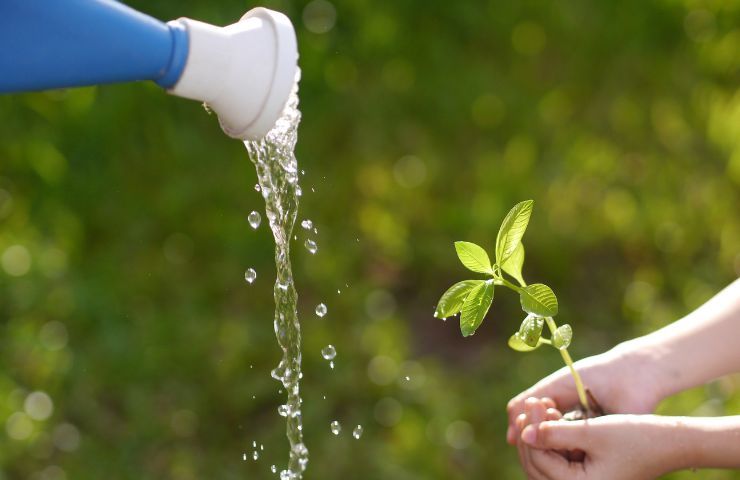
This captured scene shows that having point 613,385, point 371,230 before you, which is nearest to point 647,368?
point 613,385

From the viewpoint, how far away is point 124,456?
6.49 feet

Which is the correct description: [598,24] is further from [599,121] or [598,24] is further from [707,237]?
[707,237]

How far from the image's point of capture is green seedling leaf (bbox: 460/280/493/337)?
1.04 meters

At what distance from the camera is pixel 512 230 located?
1.08m

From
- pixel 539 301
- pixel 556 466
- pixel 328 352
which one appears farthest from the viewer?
pixel 328 352

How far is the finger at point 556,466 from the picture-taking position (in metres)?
1.15

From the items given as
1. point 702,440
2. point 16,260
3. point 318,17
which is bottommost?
point 702,440

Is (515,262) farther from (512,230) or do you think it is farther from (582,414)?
(582,414)

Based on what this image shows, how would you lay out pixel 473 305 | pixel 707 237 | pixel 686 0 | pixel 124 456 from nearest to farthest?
pixel 473 305, pixel 124 456, pixel 707 237, pixel 686 0

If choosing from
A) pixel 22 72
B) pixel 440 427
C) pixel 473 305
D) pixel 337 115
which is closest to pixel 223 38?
pixel 22 72

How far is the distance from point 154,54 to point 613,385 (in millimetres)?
674

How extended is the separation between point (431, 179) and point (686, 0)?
0.78 meters

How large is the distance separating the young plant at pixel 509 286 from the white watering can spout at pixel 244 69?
248mm

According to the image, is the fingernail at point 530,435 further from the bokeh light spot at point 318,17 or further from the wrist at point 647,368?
the bokeh light spot at point 318,17
